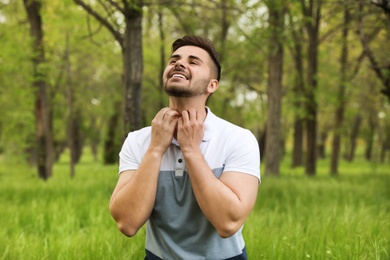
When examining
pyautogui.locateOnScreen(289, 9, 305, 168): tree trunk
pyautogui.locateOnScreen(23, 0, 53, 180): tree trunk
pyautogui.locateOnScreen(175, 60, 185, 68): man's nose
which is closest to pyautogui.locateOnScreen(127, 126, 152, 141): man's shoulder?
pyautogui.locateOnScreen(175, 60, 185, 68): man's nose

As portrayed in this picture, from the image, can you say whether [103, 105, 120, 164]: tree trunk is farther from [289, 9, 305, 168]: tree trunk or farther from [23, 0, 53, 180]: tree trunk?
[23, 0, 53, 180]: tree trunk

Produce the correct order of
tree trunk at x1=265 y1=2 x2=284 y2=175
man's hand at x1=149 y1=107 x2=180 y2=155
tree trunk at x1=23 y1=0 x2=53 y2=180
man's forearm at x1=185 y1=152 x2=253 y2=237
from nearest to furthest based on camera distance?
man's forearm at x1=185 y1=152 x2=253 y2=237, man's hand at x1=149 y1=107 x2=180 y2=155, tree trunk at x1=23 y1=0 x2=53 y2=180, tree trunk at x1=265 y1=2 x2=284 y2=175

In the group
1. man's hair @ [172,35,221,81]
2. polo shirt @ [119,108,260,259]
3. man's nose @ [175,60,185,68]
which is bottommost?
polo shirt @ [119,108,260,259]

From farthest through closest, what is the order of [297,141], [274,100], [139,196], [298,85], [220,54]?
[297,141]
[298,85]
[220,54]
[274,100]
[139,196]

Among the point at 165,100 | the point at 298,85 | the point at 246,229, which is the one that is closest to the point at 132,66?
the point at 246,229

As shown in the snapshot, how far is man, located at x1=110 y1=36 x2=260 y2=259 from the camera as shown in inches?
72.7

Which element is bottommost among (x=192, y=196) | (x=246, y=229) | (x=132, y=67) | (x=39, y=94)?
(x=246, y=229)

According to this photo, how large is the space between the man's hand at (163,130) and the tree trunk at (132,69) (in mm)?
4089

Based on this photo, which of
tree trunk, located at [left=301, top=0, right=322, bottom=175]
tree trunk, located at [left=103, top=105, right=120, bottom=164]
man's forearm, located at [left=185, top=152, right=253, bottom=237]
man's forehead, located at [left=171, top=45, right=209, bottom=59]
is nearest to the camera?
man's forearm, located at [left=185, top=152, right=253, bottom=237]

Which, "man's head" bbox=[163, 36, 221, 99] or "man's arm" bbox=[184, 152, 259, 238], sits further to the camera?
"man's head" bbox=[163, 36, 221, 99]

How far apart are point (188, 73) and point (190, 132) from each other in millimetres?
342

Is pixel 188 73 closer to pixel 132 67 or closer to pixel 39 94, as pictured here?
pixel 132 67

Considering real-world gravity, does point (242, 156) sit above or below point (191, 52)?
below

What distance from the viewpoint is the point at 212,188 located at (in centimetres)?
181
